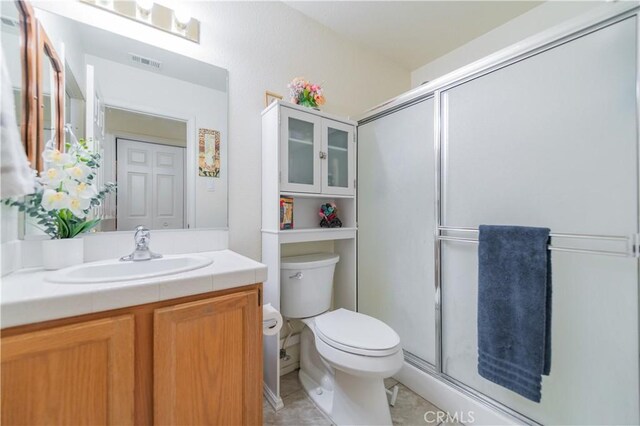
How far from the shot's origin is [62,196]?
94 centimetres

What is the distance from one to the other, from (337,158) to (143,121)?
1146mm

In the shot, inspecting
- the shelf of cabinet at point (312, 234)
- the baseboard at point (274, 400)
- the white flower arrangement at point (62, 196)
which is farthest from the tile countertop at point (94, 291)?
the baseboard at point (274, 400)

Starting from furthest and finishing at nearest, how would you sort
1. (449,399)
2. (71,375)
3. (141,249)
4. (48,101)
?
(449,399), (141,249), (48,101), (71,375)

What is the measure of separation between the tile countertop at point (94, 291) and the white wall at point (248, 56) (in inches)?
24.8

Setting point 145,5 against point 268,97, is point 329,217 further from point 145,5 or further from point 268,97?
point 145,5

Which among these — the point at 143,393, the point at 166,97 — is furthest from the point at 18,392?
the point at 166,97

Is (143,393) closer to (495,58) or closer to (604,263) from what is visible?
(604,263)

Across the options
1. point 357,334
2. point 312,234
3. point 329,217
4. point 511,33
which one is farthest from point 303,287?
point 511,33

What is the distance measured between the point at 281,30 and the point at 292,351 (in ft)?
7.16

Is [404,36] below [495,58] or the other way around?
the other way around

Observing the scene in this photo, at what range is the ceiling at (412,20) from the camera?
174 centimetres

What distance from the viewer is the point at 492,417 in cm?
123

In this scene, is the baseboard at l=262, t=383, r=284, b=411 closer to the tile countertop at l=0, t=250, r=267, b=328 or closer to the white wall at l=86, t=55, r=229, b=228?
the tile countertop at l=0, t=250, r=267, b=328

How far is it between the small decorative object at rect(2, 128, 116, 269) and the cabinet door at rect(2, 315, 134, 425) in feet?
1.50
